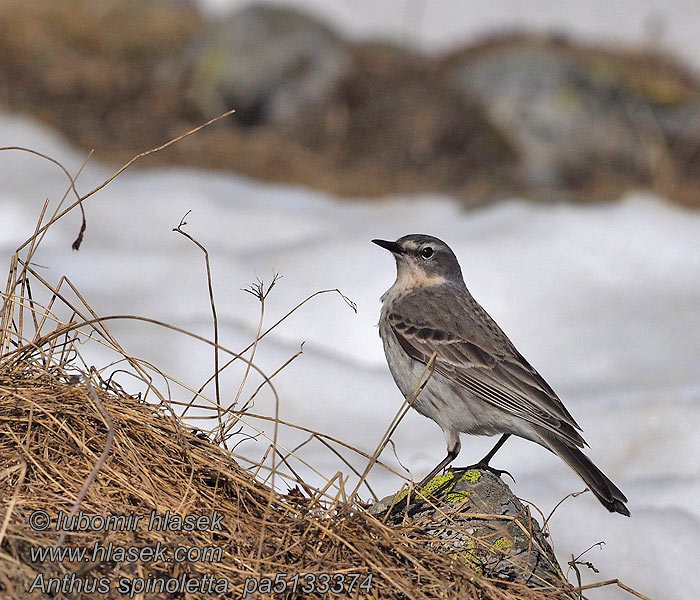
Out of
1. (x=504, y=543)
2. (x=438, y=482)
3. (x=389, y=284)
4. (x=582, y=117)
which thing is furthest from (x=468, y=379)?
(x=582, y=117)

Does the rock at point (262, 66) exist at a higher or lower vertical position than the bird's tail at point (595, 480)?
higher

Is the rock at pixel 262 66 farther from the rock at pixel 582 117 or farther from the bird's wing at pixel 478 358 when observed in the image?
the bird's wing at pixel 478 358

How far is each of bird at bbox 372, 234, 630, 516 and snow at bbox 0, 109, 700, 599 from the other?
35.3 inches

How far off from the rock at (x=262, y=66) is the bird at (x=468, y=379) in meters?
11.1

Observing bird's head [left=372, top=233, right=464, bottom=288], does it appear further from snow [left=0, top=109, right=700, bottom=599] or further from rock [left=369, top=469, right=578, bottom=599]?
rock [left=369, top=469, right=578, bottom=599]

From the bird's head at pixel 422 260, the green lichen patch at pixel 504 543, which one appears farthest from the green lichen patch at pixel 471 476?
the bird's head at pixel 422 260

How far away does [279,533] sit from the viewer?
4.17 m

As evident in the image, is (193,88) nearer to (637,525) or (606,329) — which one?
(606,329)

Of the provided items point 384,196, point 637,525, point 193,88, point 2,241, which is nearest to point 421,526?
point 637,525

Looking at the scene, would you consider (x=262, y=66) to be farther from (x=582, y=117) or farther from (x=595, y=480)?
(x=595, y=480)

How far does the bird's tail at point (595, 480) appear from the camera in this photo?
16.9ft

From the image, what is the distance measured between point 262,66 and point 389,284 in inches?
291

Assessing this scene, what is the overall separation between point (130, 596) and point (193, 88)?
14433 millimetres

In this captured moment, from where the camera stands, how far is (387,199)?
14344 millimetres
